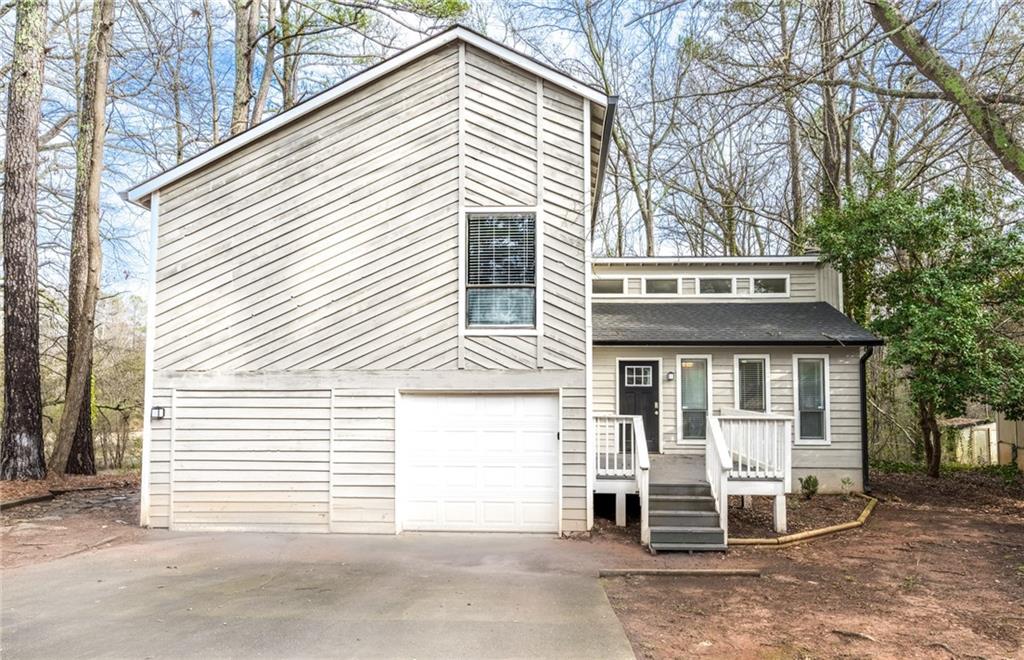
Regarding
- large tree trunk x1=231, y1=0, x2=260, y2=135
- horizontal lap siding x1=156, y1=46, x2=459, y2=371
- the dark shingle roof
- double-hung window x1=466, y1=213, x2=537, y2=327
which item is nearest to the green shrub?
the dark shingle roof

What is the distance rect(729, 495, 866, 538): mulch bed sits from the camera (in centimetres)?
861

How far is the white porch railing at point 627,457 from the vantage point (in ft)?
25.9

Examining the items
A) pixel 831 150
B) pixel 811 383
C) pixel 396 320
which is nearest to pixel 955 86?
pixel 811 383

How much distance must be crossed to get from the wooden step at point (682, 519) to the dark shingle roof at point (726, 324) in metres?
4.21

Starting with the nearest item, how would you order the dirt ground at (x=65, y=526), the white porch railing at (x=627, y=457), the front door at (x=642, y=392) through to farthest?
the dirt ground at (x=65, y=526) < the white porch railing at (x=627, y=457) < the front door at (x=642, y=392)

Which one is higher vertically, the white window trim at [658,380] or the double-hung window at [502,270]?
the double-hung window at [502,270]

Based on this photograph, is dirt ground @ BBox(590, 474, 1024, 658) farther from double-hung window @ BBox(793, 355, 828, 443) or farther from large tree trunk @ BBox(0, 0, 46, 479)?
large tree trunk @ BBox(0, 0, 46, 479)

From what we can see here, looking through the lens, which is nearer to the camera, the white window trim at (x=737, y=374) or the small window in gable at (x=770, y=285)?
the white window trim at (x=737, y=374)

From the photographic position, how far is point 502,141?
28.2 feet

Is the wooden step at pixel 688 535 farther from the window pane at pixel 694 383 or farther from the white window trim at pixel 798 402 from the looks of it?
the white window trim at pixel 798 402

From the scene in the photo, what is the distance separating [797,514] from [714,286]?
5.39 meters

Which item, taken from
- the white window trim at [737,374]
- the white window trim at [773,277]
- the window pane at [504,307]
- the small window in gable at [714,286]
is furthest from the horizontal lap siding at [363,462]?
the white window trim at [773,277]

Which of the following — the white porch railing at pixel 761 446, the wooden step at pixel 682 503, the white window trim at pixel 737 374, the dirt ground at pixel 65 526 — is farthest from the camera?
the white window trim at pixel 737 374

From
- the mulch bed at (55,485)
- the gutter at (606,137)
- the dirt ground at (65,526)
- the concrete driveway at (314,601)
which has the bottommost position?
the concrete driveway at (314,601)
